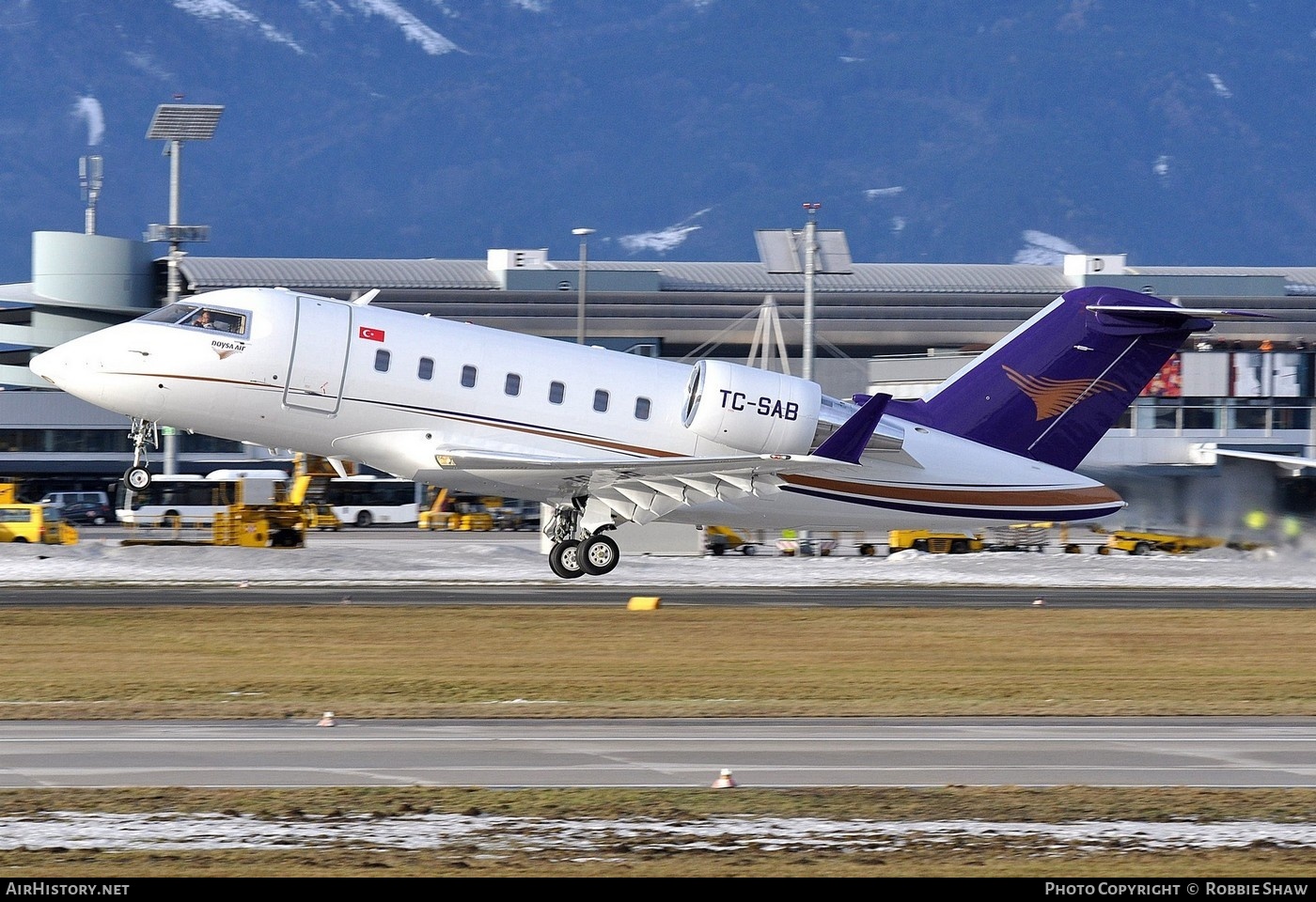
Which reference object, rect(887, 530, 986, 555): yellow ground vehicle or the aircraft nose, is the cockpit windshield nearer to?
the aircraft nose

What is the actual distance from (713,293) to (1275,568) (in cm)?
5784

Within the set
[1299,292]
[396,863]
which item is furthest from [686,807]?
[1299,292]

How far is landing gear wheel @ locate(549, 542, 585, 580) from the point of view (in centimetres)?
2608

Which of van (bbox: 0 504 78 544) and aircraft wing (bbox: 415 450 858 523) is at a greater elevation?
aircraft wing (bbox: 415 450 858 523)

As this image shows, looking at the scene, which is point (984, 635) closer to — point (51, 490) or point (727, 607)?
point (727, 607)

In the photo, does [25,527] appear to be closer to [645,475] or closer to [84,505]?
[84,505]

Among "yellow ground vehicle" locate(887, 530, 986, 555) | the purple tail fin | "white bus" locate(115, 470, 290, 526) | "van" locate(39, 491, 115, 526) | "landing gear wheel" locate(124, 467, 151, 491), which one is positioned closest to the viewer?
"landing gear wheel" locate(124, 467, 151, 491)

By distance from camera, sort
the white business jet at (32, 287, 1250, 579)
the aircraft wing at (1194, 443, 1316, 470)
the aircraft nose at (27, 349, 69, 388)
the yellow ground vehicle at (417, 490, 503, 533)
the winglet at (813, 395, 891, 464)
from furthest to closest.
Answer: the yellow ground vehicle at (417, 490, 503, 533), the aircraft wing at (1194, 443, 1316, 470), the aircraft nose at (27, 349, 69, 388), the white business jet at (32, 287, 1250, 579), the winglet at (813, 395, 891, 464)

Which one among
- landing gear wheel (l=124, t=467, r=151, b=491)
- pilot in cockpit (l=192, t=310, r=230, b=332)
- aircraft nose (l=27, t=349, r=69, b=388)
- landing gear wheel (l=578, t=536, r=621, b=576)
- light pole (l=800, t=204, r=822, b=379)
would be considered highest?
light pole (l=800, t=204, r=822, b=379)

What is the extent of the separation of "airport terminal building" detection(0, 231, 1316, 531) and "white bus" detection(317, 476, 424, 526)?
8731 millimetres

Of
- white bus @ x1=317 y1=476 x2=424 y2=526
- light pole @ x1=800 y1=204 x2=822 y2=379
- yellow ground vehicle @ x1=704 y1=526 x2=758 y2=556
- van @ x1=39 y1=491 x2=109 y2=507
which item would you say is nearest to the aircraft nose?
yellow ground vehicle @ x1=704 y1=526 x2=758 y2=556

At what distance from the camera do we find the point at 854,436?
23.0 m

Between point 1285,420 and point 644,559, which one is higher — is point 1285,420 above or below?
above
